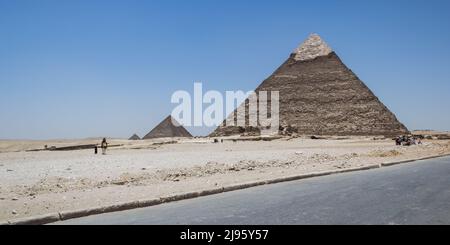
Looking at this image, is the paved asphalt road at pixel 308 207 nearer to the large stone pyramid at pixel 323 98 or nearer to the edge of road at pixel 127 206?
the edge of road at pixel 127 206

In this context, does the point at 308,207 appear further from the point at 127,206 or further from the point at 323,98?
the point at 323,98

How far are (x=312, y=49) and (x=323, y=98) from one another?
1886cm

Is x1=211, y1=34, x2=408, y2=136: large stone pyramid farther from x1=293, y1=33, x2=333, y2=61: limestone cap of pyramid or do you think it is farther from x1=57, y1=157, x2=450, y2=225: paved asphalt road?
x1=57, y1=157, x2=450, y2=225: paved asphalt road

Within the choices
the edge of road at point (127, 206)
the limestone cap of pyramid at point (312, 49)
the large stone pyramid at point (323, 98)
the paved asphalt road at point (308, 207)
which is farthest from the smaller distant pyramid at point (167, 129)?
the paved asphalt road at point (308, 207)

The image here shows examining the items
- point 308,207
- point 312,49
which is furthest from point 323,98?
point 308,207

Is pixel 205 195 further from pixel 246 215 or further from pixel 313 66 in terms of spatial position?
pixel 313 66

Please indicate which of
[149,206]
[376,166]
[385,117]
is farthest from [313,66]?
[149,206]

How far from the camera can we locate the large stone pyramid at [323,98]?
112 m

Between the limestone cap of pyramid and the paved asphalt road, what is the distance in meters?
129

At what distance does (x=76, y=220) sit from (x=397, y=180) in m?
7.00

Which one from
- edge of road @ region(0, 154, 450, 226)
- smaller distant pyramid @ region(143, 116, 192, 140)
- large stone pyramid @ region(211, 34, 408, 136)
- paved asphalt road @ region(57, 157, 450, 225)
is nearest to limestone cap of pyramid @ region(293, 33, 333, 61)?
large stone pyramid @ region(211, 34, 408, 136)

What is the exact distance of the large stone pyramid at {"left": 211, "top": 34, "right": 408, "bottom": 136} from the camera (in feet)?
368
